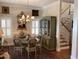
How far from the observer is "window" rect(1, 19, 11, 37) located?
3418 millimetres

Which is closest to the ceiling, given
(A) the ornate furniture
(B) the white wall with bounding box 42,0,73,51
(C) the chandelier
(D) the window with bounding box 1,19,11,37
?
(B) the white wall with bounding box 42,0,73,51

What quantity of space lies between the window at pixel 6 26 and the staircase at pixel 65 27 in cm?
208

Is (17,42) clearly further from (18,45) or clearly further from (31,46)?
(31,46)

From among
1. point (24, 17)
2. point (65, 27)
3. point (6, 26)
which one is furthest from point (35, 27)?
point (65, 27)

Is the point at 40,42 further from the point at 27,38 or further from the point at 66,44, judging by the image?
the point at 66,44

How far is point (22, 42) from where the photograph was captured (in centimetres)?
365

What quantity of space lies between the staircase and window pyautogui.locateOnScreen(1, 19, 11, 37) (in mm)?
2075

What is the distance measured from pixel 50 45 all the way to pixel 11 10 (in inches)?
79.4

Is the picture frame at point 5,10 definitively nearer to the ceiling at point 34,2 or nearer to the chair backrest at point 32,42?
the ceiling at point 34,2

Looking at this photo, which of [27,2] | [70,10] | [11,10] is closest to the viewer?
[11,10]

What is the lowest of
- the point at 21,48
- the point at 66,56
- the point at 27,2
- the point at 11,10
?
the point at 66,56

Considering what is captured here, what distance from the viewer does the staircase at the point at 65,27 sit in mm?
4078

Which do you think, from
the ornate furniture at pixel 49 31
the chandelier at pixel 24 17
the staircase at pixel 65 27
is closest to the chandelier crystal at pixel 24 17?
the chandelier at pixel 24 17

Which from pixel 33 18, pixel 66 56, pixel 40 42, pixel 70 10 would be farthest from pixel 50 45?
pixel 70 10
